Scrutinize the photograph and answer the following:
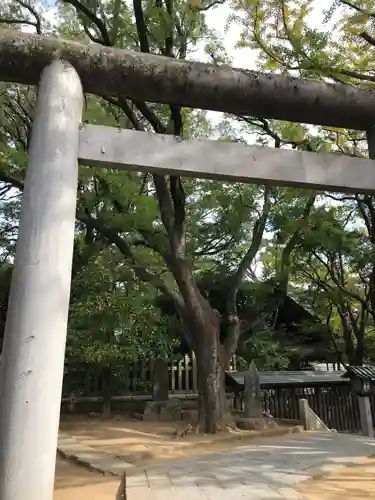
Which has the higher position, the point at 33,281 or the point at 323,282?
the point at 323,282

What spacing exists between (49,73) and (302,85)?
2.25 m

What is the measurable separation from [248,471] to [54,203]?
4571 mm

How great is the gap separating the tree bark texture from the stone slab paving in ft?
12.5

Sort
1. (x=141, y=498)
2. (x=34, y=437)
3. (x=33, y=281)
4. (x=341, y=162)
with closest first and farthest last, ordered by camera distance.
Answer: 1. (x=34, y=437)
2. (x=33, y=281)
3. (x=341, y=162)
4. (x=141, y=498)

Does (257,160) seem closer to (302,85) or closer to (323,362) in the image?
(302,85)

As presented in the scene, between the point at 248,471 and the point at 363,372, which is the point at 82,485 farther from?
the point at 363,372

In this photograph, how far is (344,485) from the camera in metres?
5.18

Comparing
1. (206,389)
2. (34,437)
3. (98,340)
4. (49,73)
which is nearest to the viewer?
(34,437)

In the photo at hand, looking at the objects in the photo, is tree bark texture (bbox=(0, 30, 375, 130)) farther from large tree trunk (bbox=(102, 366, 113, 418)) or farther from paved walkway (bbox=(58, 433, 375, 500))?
large tree trunk (bbox=(102, 366, 113, 418))

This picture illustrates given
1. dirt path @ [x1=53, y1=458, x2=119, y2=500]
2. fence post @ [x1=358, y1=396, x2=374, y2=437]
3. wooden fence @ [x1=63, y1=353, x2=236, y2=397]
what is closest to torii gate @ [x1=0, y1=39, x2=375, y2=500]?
dirt path @ [x1=53, y1=458, x2=119, y2=500]

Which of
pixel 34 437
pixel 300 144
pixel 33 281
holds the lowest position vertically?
pixel 34 437

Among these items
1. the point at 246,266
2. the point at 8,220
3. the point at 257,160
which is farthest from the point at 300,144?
the point at 8,220

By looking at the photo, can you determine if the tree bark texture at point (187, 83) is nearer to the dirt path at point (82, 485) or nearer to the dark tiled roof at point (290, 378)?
the dirt path at point (82, 485)

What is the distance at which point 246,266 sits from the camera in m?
11.5
